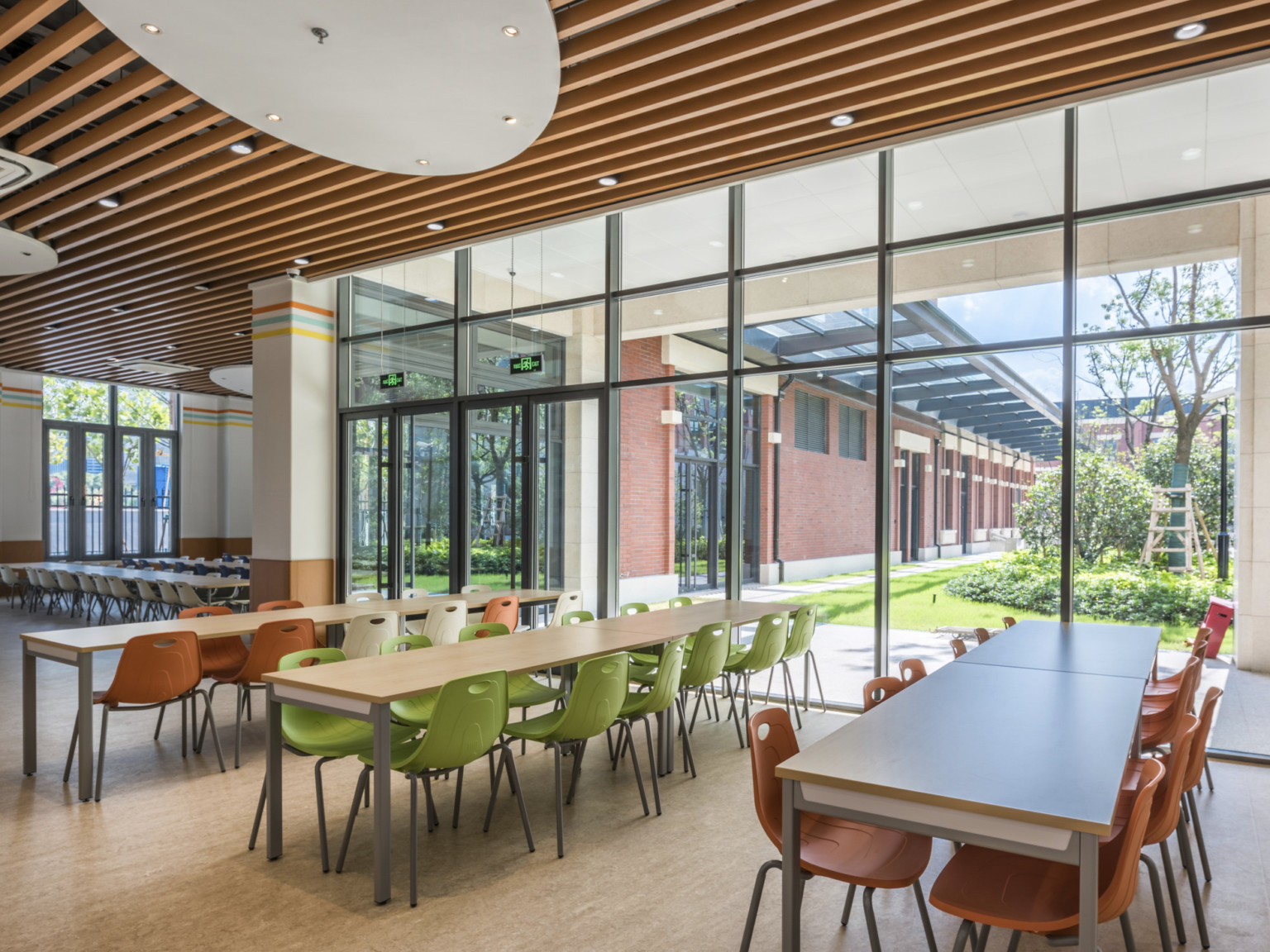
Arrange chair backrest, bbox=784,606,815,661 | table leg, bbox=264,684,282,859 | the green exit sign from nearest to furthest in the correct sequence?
table leg, bbox=264,684,282,859, chair backrest, bbox=784,606,815,661, the green exit sign

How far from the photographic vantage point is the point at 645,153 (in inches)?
231

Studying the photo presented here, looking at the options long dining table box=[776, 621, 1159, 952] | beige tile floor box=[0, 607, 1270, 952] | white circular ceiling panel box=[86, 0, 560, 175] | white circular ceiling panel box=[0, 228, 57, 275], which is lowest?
beige tile floor box=[0, 607, 1270, 952]

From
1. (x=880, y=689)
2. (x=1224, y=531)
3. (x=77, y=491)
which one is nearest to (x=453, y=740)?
(x=880, y=689)

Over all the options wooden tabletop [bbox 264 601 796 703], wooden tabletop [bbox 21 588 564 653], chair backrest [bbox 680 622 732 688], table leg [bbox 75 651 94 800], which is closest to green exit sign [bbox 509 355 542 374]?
wooden tabletop [bbox 21 588 564 653]

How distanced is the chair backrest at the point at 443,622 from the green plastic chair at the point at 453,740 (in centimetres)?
271

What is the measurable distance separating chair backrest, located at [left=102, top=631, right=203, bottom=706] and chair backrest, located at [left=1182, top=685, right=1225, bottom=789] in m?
5.07

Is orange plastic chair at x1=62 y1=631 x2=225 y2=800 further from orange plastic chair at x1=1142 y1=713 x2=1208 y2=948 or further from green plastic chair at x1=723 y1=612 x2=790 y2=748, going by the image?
orange plastic chair at x1=1142 y1=713 x2=1208 y2=948

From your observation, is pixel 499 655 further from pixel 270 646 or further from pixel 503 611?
pixel 503 611

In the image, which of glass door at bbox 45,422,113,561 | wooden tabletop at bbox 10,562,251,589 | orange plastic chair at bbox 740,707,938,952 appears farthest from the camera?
glass door at bbox 45,422,113,561

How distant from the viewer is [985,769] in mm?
2350

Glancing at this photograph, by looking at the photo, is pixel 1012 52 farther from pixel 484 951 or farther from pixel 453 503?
pixel 453 503

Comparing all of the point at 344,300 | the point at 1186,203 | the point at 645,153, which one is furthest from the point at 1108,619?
the point at 344,300

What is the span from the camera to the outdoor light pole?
18.4 ft

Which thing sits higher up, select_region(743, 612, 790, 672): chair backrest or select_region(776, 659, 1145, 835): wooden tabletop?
select_region(776, 659, 1145, 835): wooden tabletop
